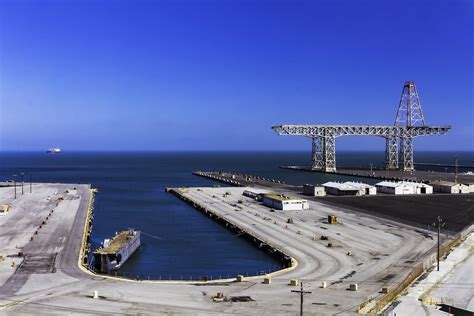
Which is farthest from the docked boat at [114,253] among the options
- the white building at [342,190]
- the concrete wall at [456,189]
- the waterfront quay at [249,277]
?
the concrete wall at [456,189]

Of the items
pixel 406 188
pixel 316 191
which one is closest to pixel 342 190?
pixel 316 191

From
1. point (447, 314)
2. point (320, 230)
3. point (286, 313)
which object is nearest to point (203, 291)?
point (286, 313)

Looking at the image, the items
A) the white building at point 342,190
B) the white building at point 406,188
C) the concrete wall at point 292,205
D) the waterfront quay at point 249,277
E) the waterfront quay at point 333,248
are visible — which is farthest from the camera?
the white building at point 406,188

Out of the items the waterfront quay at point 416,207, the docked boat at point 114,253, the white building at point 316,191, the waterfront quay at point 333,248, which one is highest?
the white building at point 316,191

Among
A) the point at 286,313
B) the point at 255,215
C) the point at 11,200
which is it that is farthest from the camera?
the point at 11,200

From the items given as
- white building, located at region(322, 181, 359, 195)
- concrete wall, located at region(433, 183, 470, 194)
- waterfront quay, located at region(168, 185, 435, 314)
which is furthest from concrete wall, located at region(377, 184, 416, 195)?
waterfront quay, located at region(168, 185, 435, 314)

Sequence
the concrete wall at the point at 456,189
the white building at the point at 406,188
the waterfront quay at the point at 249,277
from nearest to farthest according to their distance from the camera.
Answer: the waterfront quay at the point at 249,277 → the white building at the point at 406,188 → the concrete wall at the point at 456,189

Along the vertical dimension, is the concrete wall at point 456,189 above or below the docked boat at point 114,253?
above

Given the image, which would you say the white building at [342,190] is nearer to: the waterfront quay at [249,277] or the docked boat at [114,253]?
the waterfront quay at [249,277]

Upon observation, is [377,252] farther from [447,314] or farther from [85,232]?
[85,232]

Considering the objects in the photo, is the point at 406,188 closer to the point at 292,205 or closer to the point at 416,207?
the point at 416,207
